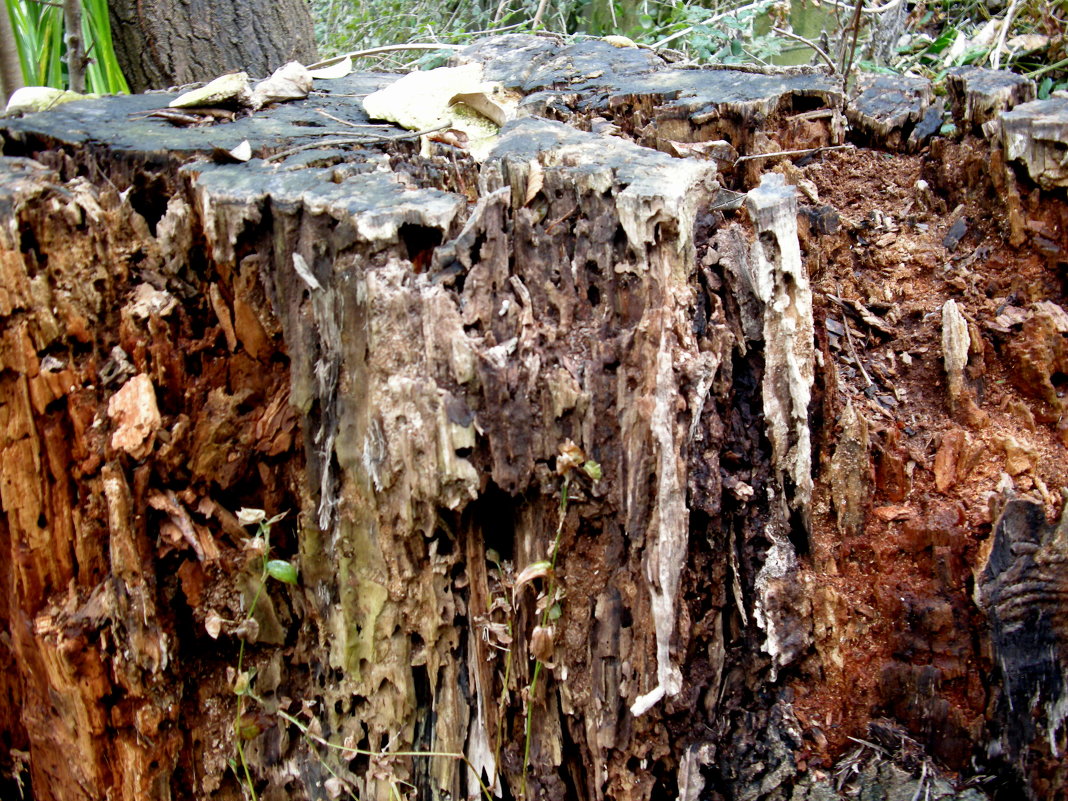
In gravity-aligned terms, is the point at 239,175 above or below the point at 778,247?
above

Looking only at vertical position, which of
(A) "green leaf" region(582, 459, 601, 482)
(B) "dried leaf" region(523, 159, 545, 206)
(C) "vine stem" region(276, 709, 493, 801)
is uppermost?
(B) "dried leaf" region(523, 159, 545, 206)

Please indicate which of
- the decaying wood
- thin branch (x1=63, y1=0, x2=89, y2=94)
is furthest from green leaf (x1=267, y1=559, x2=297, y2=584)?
thin branch (x1=63, y1=0, x2=89, y2=94)

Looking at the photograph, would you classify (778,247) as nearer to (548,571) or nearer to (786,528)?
(786,528)

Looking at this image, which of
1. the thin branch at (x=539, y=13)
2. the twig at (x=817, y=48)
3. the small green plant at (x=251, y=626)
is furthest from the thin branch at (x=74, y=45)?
the twig at (x=817, y=48)

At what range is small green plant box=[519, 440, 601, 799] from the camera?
1.45 meters

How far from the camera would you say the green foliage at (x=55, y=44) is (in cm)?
323

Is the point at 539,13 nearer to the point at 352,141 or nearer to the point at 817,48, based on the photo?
the point at 817,48

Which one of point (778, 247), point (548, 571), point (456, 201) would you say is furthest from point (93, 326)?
point (778, 247)

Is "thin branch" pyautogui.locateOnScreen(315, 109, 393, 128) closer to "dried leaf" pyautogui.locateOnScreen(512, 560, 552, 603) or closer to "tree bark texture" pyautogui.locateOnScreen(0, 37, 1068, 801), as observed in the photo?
"tree bark texture" pyautogui.locateOnScreen(0, 37, 1068, 801)

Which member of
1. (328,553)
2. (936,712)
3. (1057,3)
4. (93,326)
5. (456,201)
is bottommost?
(936,712)

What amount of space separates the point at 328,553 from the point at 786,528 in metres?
0.91

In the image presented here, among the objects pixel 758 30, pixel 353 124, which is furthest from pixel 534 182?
pixel 758 30

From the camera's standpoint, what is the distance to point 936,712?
1.56 metres

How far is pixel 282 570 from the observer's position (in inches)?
64.2
